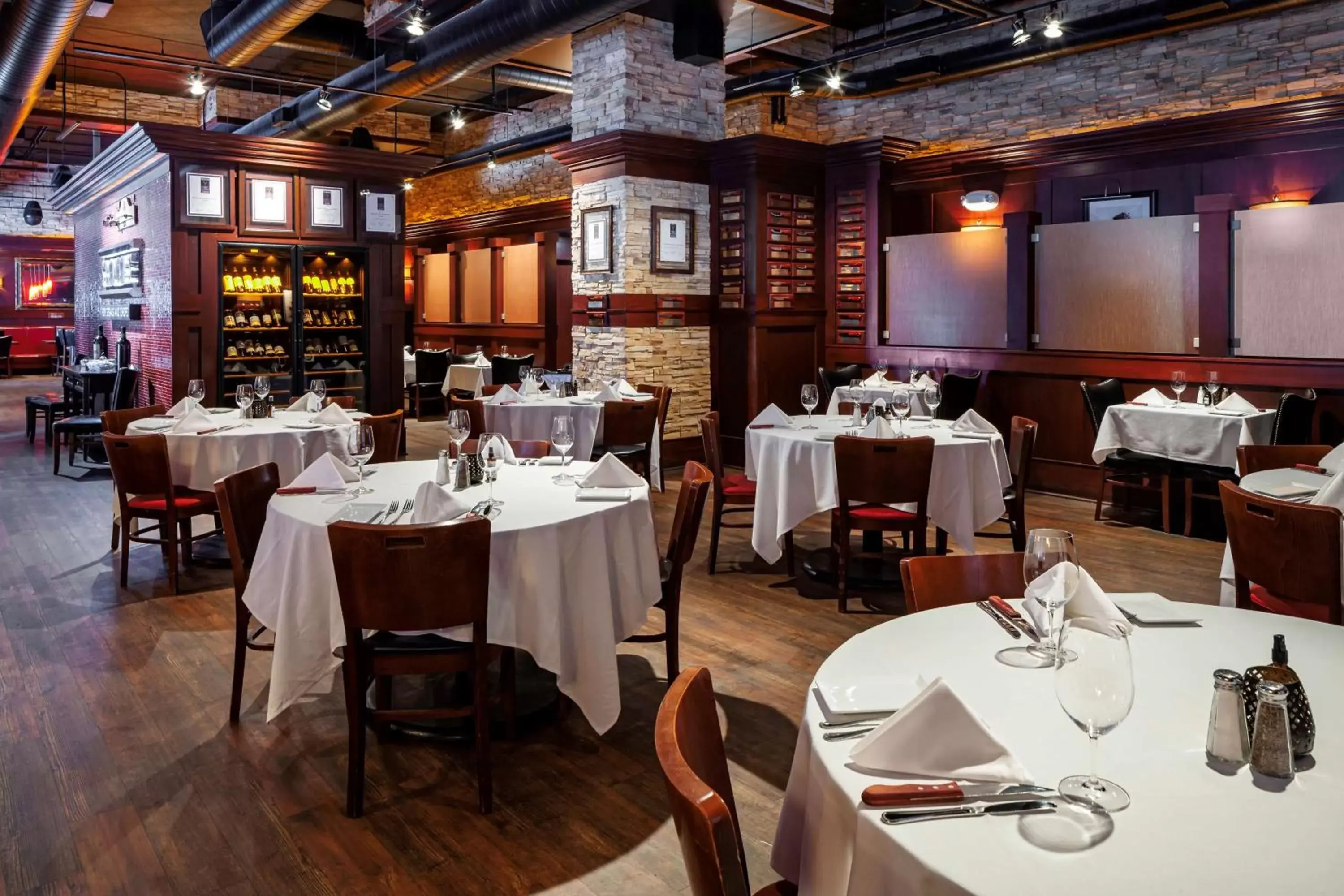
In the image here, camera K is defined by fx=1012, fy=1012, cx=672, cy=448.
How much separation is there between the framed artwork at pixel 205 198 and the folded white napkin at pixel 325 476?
21.5 feet

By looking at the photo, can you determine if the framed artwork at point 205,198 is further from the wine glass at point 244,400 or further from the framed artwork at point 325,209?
the wine glass at point 244,400

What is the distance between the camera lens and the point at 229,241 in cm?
940

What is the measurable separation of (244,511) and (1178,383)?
6468 mm

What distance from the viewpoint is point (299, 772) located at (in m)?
3.23

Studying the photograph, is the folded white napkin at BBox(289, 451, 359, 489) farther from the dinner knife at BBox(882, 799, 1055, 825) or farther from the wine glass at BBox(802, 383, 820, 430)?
the wine glass at BBox(802, 383, 820, 430)

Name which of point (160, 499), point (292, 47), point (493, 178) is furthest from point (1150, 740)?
point (493, 178)

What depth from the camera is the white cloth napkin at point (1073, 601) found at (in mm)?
1704

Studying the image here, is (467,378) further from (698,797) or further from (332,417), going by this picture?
(698,797)

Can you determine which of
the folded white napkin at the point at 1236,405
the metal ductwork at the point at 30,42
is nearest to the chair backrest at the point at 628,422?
the folded white napkin at the point at 1236,405

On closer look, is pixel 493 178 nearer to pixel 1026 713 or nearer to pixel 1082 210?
pixel 1082 210

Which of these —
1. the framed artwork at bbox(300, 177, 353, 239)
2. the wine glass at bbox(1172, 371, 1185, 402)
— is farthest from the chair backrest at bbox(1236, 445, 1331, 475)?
the framed artwork at bbox(300, 177, 353, 239)

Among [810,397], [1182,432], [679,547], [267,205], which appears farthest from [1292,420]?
[267,205]

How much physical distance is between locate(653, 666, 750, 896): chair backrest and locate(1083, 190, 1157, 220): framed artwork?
302 inches

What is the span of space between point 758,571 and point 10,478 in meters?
7.09
